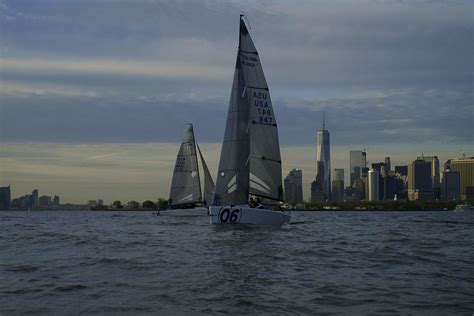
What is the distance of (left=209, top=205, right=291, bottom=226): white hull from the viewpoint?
35.6m

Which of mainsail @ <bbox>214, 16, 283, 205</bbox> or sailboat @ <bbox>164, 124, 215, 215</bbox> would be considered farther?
sailboat @ <bbox>164, 124, 215, 215</bbox>

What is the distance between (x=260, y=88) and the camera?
40.8 m

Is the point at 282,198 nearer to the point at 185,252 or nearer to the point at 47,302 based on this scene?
the point at 185,252

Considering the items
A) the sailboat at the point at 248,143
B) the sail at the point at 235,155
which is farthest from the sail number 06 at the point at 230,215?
the sail at the point at 235,155

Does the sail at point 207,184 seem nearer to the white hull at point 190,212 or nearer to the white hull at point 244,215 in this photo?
the white hull at point 190,212

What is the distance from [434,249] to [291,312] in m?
14.4

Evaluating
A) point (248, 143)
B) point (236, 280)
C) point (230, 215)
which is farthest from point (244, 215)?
point (236, 280)

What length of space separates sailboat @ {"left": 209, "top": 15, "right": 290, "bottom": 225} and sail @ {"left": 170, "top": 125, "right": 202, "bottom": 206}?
3041cm

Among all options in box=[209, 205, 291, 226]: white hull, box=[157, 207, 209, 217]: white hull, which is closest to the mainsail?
box=[209, 205, 291, 226]: white hull

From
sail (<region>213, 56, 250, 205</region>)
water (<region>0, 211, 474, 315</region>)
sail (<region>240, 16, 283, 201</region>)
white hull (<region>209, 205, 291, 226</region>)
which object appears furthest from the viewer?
sail (<region>240, 16, 283, 201</region>)

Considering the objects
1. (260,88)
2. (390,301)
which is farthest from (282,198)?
(390,301)

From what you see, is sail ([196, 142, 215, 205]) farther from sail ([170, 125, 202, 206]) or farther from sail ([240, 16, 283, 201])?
sail ([240, 16, 283, 201])

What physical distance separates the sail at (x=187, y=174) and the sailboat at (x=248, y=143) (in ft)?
99.8

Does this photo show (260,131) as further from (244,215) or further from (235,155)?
(244,215)
